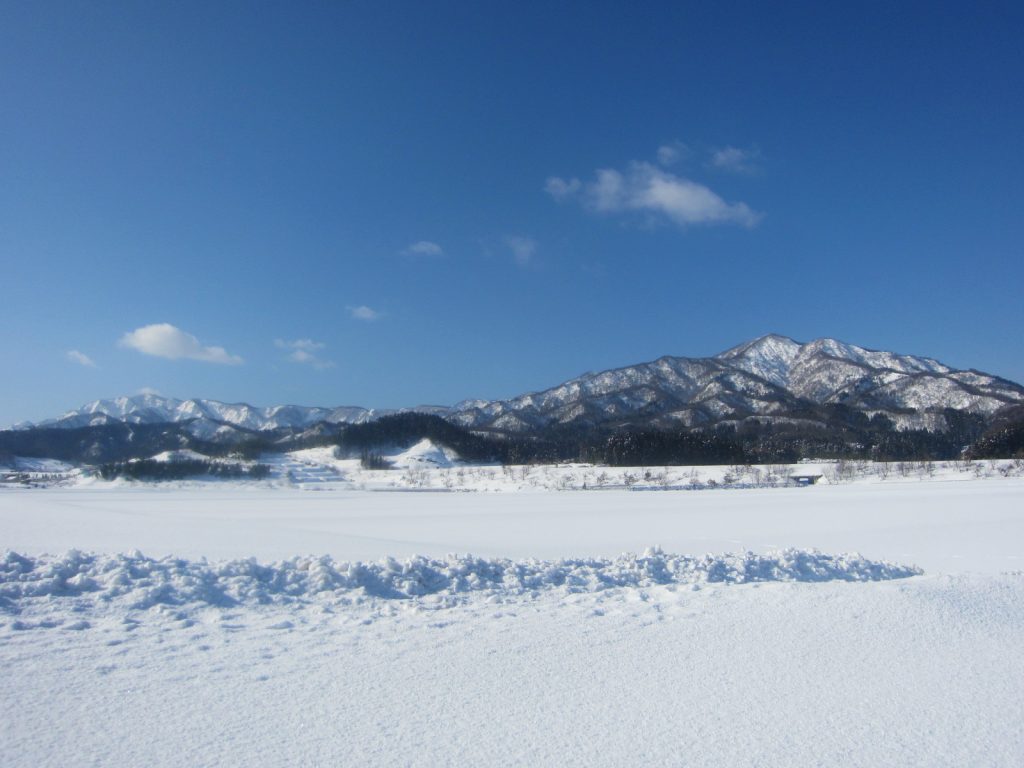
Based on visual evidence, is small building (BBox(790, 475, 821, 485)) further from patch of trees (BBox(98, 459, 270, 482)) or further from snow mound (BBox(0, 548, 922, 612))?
patch of trees (BBox(98, 459, 270, 482))

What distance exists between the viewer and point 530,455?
491 ft

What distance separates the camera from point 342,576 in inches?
360

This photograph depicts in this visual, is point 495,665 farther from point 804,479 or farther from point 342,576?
point 804,479

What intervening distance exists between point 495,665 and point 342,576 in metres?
3.96

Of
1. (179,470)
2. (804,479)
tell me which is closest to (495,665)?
(804,479)

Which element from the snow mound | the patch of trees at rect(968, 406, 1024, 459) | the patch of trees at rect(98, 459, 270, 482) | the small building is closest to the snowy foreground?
the snow mound

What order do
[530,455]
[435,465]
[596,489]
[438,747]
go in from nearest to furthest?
[438,747] < [596,489] < [435,465] < [530,455]

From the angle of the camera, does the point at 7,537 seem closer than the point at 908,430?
Yes

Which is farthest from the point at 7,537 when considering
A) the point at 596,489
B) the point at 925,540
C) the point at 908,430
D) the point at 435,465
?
the point at 908,430

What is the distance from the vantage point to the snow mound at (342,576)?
316 inches

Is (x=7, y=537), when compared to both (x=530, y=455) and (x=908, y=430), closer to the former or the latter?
(x=530, y=455)

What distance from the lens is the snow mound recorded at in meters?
8.04

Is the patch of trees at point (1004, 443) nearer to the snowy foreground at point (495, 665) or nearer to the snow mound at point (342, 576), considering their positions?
the snow mound at point (342, 576)

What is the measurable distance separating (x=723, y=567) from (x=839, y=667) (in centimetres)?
514
